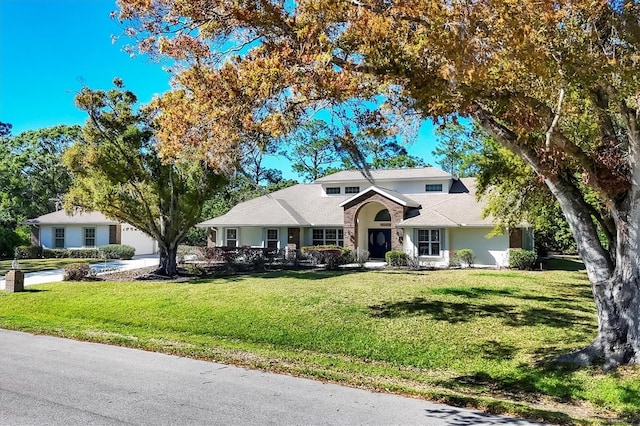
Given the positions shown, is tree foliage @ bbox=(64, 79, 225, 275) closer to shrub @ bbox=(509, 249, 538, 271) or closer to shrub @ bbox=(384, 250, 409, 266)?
shrub @ bbox=(384, 250, 409, 266)

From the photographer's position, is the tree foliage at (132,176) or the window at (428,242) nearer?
the tree foliage at (132,176)

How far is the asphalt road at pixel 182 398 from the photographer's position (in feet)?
19.4

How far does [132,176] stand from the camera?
22.3m

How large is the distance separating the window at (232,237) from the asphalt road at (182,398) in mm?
23988

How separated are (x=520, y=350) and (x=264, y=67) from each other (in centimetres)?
793

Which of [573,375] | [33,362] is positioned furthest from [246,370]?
[573,375]

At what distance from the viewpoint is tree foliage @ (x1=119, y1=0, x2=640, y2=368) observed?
280 inches

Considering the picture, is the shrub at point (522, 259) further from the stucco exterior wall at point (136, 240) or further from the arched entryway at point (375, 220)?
the stucco exterior wall at point (136, 240)

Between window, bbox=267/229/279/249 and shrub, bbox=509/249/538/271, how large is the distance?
1418 cm

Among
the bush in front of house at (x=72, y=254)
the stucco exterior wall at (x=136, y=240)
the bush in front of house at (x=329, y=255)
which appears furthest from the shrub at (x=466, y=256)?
the bush in front of house at (x=72, y=254)

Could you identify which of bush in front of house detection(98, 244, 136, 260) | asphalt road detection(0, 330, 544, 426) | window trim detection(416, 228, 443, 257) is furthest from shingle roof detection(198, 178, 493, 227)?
asphalt road detection(0, 330, 544, 426)

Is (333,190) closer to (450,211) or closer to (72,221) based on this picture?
(450,211)

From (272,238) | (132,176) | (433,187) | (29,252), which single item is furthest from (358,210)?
(29,252)

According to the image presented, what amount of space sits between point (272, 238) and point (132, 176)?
11486 millimetres
